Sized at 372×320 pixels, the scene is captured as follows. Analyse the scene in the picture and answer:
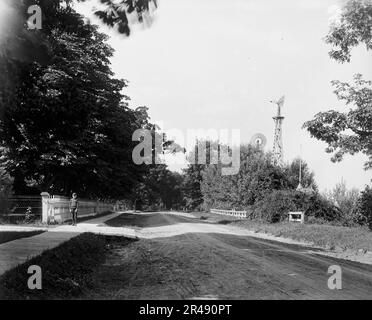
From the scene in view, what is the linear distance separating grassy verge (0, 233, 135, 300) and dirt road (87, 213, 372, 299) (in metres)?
0.31

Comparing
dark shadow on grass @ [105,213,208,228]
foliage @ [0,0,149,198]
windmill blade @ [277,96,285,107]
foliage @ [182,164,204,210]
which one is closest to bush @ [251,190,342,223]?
dark shadow on grass @ [105,213,208,228]

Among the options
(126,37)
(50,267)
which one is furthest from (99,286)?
(126,37)

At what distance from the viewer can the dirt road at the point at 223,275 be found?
846cm

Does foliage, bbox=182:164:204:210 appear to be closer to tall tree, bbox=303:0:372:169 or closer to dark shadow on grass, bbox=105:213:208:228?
dark shadow on grass, bbox=105:213:208:228

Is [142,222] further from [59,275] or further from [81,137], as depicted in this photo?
[59,275]

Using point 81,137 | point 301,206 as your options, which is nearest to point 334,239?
point 301,206

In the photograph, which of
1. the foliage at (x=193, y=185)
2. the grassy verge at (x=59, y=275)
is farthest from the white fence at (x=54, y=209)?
the foliage at (x=193, y=185)

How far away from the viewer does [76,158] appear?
27797mm

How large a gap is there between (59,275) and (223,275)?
319cm

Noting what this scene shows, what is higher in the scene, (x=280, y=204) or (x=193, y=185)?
(x=193, y=185)

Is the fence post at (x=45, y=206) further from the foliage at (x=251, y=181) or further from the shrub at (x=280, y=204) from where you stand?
the foliage at (x=251, y=181)

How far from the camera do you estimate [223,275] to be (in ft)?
34.0

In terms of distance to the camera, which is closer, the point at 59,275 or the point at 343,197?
the point at 59,275
